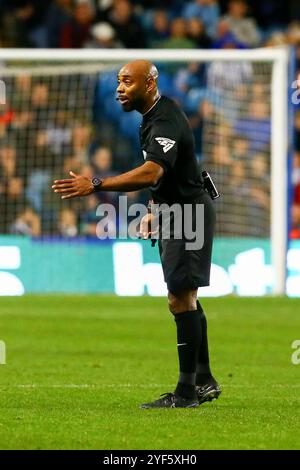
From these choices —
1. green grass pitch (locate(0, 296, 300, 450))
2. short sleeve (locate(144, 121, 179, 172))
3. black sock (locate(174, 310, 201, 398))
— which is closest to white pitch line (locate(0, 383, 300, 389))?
green grass pitch (locate(0, 296, 300, 450))

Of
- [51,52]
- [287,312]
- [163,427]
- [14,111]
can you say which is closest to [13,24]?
[14,111]

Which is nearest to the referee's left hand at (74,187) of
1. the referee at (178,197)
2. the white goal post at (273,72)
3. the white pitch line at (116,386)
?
the referee at (178,197)

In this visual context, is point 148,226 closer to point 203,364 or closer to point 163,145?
point 163,145

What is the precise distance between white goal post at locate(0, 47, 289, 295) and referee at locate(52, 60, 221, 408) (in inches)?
373

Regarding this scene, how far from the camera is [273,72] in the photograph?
18.7 metres

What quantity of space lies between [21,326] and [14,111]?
710cm

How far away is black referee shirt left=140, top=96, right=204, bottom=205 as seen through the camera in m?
7.88

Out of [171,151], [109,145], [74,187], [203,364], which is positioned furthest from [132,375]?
[109,145]

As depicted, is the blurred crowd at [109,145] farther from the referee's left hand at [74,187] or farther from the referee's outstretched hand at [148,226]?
the referee's left hand at [74,187]

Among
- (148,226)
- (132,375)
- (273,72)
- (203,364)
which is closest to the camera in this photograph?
(148,226)

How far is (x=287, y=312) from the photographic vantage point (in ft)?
51.2

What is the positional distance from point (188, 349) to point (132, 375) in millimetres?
2061

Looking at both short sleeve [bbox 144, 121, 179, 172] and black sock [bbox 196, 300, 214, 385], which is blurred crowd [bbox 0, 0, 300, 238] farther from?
short sleeve [bbox 144, 121, 179, 172]

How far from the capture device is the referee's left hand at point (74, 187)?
7467mm
